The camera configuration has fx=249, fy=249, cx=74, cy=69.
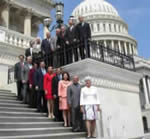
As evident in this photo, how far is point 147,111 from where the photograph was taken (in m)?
52.7

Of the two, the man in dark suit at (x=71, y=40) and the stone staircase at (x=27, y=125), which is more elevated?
the man in dark suit at (x=71, y=40)

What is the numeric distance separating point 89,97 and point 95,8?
285ft

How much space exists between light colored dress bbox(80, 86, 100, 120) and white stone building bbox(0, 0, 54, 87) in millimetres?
7139

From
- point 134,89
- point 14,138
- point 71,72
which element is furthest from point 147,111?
point 14,138

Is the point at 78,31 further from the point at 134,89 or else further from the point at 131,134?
the point at 131,134

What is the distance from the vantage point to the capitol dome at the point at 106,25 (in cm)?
8238

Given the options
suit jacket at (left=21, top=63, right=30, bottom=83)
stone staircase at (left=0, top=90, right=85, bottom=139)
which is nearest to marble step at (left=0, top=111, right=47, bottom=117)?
stone staircase at (left=0, top=90, right=85, bottom=139)

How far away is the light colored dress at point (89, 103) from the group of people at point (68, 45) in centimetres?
211

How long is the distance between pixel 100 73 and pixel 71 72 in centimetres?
114

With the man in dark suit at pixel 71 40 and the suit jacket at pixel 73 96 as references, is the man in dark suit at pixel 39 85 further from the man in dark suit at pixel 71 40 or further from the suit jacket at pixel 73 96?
the suit jacket at pixel 73 96

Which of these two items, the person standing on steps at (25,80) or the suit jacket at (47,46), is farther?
the suit jacket at (47,46)

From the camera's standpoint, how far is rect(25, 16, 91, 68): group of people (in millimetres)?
9977

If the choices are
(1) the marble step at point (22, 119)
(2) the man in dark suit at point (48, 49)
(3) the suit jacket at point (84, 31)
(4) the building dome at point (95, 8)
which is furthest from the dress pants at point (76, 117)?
(4) the building dome at point (95, 8)

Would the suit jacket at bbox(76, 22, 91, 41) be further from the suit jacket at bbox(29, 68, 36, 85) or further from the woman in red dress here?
the suit jacket at bbox(29, 68, 36, 85)
